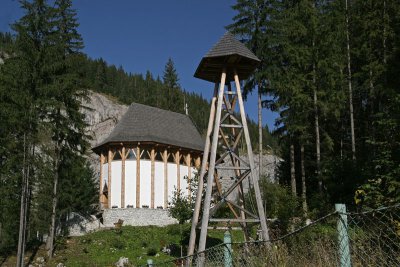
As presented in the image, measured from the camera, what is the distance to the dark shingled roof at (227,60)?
1316cm

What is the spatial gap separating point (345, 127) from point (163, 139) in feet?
40.3

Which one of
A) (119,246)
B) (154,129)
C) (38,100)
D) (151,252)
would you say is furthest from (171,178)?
(38,100)

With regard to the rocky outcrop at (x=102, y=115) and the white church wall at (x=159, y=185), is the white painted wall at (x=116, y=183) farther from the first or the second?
the rocky outcrop at (x=102, y=115)

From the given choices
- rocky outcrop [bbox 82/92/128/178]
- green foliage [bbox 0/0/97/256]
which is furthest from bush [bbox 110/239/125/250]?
rocky outcrop [bbox 82/92/128/178]

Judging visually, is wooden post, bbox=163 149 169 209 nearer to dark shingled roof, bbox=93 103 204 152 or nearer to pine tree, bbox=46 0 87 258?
dark shingled roof, bbox=93 103 204 152

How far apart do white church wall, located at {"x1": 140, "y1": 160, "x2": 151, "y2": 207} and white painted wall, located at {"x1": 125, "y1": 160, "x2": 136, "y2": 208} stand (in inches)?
18.5

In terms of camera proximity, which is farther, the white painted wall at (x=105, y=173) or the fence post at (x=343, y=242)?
the white painted wall at (x=105, y=173)

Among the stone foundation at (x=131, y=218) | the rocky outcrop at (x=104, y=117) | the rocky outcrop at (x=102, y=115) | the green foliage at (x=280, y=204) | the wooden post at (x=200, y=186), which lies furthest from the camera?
the rocky outcrop at (x=102, y=115)

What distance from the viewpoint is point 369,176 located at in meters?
15.3

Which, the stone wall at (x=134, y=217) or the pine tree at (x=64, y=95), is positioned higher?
the pine tree at (x=64, y=95)

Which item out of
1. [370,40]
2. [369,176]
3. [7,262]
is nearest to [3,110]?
[7,262]

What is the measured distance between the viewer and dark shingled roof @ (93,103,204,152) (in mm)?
31812

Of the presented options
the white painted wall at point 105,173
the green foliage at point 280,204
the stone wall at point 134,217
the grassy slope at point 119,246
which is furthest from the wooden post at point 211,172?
the white painted wall at point 105,173

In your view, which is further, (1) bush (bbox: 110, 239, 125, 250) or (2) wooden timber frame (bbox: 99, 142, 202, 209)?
(2) wooden timber frame (bbox: 99, 142, 202, 209)
